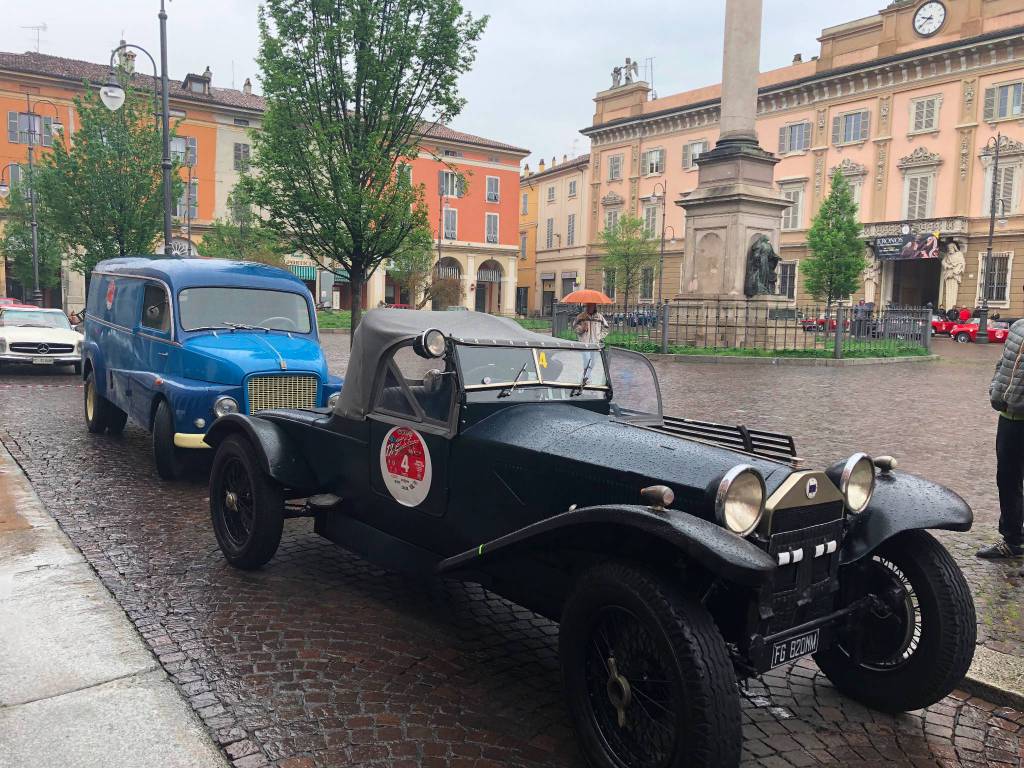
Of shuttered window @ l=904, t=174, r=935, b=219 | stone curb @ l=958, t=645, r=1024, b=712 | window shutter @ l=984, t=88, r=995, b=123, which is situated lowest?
stone curb @ l=958, t=645, r=1024, b=712

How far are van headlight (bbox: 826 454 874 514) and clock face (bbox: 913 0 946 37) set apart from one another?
47549 mm

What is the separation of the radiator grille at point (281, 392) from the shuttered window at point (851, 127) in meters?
45.3

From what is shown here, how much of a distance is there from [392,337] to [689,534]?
2324 mm

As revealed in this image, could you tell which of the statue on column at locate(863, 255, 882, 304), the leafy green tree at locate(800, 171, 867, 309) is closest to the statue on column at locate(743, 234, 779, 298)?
the leafy green tree at locate(800, 171, 867, 309)

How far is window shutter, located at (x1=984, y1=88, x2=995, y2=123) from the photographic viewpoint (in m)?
39.7

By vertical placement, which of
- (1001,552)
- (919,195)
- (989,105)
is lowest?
(1001,552)

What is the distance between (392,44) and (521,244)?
59.8 meters

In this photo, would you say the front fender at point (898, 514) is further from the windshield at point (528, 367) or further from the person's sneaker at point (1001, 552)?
the person's sneaker at point (1001, 552)

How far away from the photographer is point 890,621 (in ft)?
11.4

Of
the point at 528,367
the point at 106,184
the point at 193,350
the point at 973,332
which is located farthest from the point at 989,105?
the point at 528,367

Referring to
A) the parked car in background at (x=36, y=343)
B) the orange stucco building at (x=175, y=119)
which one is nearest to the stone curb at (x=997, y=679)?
the parked car in background at (x=36, y=343)

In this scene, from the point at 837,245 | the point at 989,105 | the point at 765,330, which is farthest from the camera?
the point at 989,105

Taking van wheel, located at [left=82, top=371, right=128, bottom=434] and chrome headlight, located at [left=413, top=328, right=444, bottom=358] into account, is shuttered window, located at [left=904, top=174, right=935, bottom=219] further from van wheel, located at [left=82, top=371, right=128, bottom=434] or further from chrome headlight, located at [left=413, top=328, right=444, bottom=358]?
chrome headlight, located at [left=413, top=328, right=444, bottom=358]

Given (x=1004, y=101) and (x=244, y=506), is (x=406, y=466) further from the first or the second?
(x=1004, y=101)
